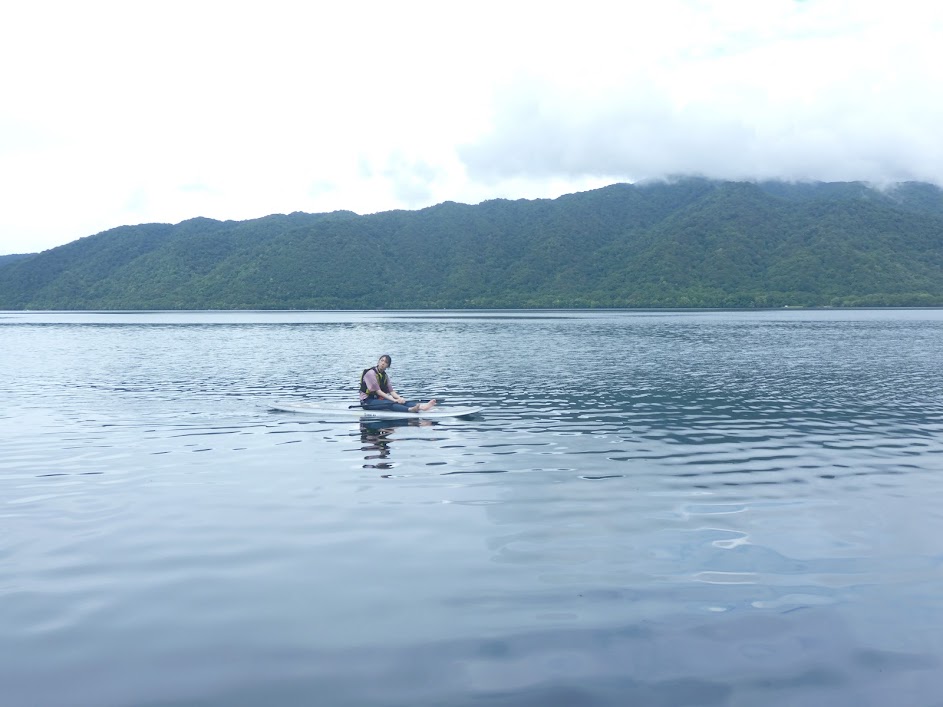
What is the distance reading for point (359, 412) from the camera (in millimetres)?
32062

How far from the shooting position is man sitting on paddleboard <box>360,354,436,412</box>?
31484 millimetres

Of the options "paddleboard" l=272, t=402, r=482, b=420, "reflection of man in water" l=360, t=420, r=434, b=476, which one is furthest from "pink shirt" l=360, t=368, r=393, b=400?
"reflection of man in water" l=360, t=420, r=434, b=476

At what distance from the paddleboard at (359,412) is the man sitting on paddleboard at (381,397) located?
→ 9.0 inches

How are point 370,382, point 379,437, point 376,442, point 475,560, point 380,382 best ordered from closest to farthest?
point 475,560 < point 376,442 < point 379,437 < point 370,382 < point 380,382

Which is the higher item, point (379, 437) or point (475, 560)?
point (379, 437)

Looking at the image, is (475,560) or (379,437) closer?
(475,560)

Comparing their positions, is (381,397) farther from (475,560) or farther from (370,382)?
(475,560)

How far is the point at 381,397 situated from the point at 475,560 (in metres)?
18.6

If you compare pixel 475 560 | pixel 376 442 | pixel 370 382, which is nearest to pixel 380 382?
pixel 370 382

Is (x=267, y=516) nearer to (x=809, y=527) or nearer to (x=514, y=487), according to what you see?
(x=514, y=487)

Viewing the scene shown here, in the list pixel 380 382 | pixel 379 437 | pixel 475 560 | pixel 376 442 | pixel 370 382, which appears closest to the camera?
pixel 475 560

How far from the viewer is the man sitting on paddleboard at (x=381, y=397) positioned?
3148 centimetres

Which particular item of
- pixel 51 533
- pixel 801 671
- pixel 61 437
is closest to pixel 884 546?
pixel 801 671

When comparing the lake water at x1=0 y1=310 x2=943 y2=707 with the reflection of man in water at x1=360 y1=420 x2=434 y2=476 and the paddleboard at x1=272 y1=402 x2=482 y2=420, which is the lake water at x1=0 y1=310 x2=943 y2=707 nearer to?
the reflection of man in water at x1=360 y1=420 x2=434 y2=476
